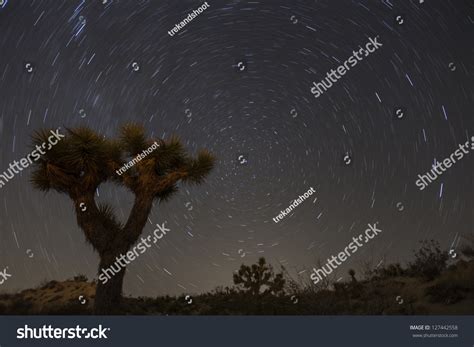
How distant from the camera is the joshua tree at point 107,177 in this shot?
11.9 meters

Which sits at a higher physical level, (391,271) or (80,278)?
(80,278)

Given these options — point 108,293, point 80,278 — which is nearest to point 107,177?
point 108,293

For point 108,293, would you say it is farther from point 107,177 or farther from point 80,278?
point 80,278

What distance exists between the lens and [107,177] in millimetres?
12617

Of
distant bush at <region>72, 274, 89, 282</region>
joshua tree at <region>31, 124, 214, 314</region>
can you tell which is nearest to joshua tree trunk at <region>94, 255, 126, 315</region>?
joshua tree at <region>31, 124, 214, 314</region>

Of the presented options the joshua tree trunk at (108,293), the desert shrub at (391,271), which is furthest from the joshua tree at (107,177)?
the desert shrub at (391,271)

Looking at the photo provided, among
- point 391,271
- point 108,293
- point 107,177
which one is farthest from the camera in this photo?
point 391,271

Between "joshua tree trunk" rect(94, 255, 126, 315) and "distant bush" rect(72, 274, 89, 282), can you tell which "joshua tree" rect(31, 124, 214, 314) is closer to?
"joshua tree trunk" rect(94, 255, 126, 315)

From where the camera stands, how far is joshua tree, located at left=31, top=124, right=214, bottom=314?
1185cm

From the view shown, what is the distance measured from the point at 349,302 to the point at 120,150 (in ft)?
25.4

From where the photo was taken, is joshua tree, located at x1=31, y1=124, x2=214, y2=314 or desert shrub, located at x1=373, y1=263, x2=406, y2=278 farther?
desert shrub, located at x1=373, y1=263, x2=406, y2=278
